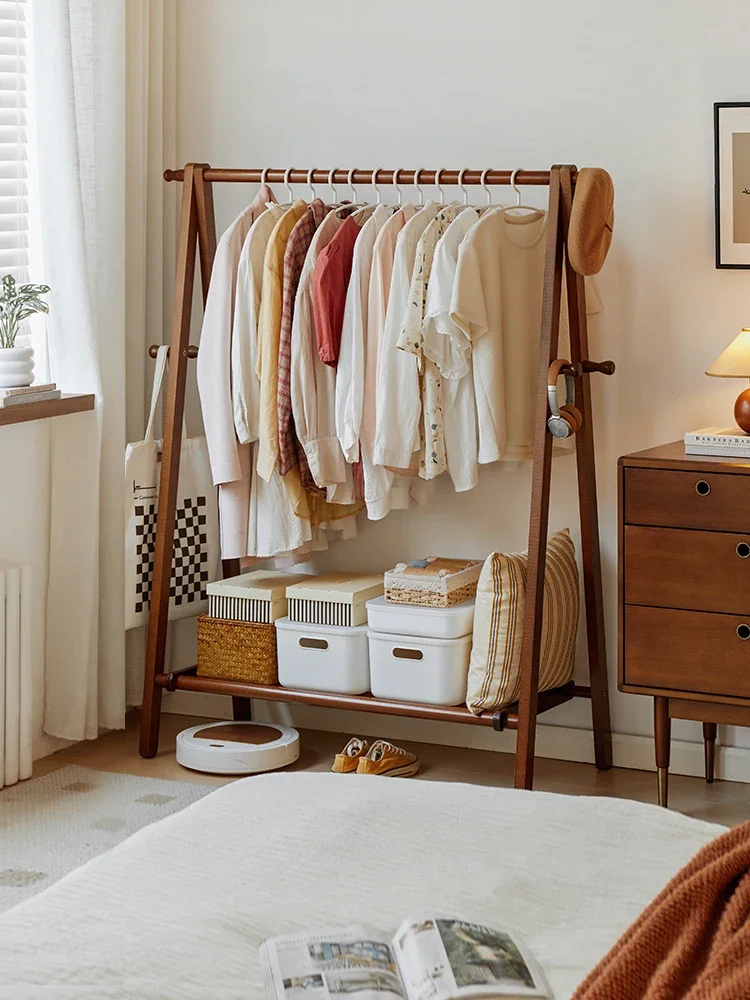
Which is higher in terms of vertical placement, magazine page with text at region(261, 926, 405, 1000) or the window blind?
the window blind

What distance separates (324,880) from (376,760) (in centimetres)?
198

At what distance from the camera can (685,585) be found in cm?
296

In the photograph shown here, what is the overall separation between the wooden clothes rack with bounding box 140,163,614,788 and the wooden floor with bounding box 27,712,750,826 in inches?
3.4

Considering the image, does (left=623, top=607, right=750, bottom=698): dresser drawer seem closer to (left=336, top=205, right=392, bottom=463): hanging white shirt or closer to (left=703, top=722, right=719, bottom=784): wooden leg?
(left=703, top=722, right=719, bottom=784): wooden leg

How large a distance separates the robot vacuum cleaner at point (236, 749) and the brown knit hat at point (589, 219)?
1.49 meters

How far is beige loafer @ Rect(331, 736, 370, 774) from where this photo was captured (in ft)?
11.1

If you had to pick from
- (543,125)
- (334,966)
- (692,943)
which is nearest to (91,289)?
(543,125)

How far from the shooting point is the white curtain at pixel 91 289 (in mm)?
3438

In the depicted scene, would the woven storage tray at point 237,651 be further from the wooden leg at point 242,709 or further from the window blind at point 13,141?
the window blind at point 13,141

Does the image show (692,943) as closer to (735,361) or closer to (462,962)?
(462,962)

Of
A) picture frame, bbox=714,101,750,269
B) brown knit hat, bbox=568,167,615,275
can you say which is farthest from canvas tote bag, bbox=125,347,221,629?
picture frame, bbox=714,101,750,269

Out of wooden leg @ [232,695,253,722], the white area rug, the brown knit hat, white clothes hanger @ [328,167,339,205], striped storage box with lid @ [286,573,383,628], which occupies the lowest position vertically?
the white area rug

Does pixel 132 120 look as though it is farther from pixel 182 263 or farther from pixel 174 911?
pixel 174 911

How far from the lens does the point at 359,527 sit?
3791 millimetres
